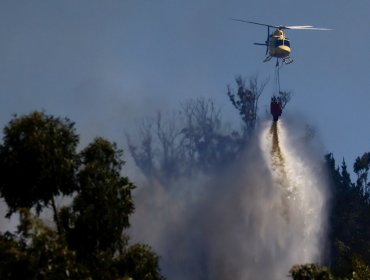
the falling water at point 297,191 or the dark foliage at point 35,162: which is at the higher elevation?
the falling water at point 297,191

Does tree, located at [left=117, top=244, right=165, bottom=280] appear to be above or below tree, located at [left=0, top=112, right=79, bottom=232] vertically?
below

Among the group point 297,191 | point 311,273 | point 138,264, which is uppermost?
point 297,191

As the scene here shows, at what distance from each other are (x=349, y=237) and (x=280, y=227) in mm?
9971

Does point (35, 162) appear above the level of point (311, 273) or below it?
above

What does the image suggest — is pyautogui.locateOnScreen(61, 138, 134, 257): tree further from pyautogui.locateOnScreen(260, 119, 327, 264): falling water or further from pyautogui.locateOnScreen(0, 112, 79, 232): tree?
pyautogui.locateOnScreen(260, 119, 327, 264): falling water

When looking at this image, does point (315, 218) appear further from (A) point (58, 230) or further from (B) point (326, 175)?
(A) point (58, 230)

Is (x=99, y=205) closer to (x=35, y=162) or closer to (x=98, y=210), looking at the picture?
(x=98, y=210)

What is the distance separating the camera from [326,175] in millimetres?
95250

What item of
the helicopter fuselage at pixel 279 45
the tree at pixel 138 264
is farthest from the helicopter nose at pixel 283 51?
the tree at pixel 138 264

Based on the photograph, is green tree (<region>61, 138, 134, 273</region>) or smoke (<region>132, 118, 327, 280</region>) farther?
smoke (<region>132, 118, 327, 280</region>)

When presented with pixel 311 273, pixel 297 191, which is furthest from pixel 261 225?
pixel 311 273

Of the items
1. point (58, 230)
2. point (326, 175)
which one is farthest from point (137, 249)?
point (326, 175)

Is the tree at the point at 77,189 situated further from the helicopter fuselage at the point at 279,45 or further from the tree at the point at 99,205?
the helicopter fuselage at the point at 279,45

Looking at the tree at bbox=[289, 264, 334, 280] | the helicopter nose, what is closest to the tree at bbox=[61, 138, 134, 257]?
the tree at bbox=[289, 264, 334, 280]
